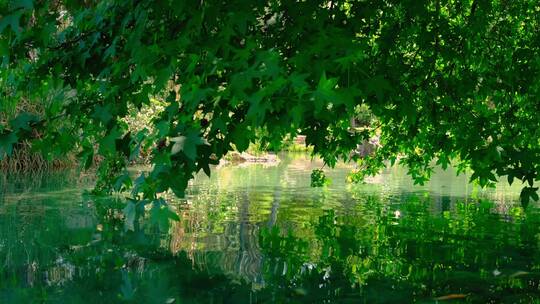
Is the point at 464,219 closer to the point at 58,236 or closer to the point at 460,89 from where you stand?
the point at 460,89

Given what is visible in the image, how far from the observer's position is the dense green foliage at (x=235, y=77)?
361cm

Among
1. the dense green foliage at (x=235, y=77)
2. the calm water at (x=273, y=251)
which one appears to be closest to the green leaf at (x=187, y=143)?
the dense green foliage at (x=235, y=77)

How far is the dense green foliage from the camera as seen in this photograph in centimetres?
361

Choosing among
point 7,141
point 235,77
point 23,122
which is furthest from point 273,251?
point 235,77

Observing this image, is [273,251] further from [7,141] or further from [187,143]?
[187,143]

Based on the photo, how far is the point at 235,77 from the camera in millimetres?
3564

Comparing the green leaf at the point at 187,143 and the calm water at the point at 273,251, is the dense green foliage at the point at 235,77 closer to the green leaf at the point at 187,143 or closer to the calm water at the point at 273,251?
the green leaf at the point at 187,143

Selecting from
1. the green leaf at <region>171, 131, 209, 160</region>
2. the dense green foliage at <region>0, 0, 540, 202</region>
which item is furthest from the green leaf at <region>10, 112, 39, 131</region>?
the green leaf at <region>171, 131, 209, 160</region>

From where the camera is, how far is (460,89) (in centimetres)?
765

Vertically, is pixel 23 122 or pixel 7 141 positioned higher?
pixel 23 122

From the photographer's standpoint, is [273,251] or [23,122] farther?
[273,251]

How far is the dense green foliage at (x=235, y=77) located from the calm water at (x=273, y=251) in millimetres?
1143

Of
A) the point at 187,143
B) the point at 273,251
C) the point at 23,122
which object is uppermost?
the point at 23,122

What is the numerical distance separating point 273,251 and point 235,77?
5.03 m
